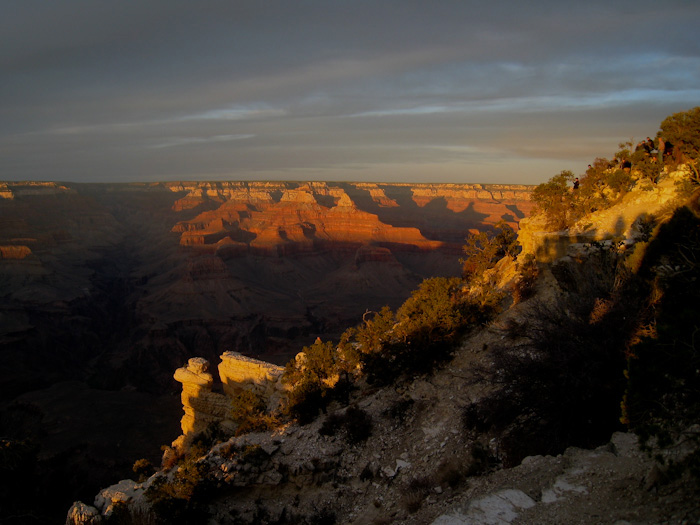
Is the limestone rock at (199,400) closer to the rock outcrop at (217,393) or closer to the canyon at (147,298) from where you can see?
the rock outcrop at (217,393)

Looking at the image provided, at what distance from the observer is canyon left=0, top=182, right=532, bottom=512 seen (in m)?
33.5

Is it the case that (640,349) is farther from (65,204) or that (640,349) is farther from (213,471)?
(65,204)

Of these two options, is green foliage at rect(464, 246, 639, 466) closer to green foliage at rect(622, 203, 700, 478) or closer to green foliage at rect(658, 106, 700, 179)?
green foliage at rect(622, 203, 700, 478)

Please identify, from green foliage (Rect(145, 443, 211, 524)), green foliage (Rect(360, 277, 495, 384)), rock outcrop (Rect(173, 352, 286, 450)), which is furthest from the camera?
rock outcrop (Rect(173, 352, 286, 450))

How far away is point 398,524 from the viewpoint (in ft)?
27.1

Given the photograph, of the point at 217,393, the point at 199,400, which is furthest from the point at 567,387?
the point at 199,400

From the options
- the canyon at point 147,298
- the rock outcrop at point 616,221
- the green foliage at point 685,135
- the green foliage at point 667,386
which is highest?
the green foliage at point 685,135

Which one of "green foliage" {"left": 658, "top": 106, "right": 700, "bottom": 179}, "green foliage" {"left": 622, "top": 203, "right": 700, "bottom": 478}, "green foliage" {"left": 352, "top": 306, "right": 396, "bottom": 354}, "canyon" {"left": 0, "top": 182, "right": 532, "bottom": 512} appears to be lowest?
"canyon" {"left": 0, "top": 182, "right": 532, "bottom": 512}

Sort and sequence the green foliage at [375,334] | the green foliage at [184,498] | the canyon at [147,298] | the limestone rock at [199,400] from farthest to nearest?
the canyon at [147,298]
the limestone rock at [199,400]
the green foliage at [375,334]
the green foliage at [184,498]

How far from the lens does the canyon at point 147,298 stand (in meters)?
33.5

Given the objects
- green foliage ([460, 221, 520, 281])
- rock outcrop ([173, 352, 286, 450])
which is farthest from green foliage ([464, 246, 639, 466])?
green foliage ([460, 221, 520, 281])

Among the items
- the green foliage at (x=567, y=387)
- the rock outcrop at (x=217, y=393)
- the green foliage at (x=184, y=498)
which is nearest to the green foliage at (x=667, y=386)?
the green foliage at (x=567, y=387)

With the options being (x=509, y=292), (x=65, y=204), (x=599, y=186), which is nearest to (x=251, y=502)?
(x=509, y=292)

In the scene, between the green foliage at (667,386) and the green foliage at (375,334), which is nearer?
the green foliage at (667,386)
